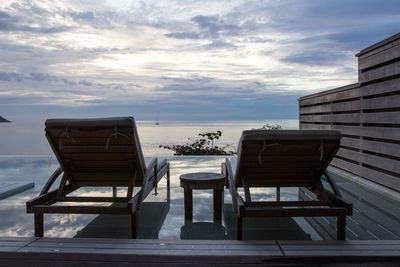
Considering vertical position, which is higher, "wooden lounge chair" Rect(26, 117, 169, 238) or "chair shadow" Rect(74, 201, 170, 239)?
"wooden lounge chair" Rect(26, 117, 169, 238)

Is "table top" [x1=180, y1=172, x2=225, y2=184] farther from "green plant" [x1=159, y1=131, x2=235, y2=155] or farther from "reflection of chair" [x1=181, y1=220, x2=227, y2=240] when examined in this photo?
"green plant" [x1=159, y1=131, x2=235, y2=155]

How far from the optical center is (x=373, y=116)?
448 centimetres

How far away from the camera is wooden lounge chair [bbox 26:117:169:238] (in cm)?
249

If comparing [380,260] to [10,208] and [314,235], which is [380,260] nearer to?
[314,235]

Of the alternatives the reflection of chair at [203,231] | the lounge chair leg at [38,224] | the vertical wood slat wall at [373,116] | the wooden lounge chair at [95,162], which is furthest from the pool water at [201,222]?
the vertical wood slat wall at [373,116]

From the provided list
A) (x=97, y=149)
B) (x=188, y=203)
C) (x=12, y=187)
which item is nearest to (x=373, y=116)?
(x=188, y=203)

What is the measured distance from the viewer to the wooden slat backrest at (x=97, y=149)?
8.29ft

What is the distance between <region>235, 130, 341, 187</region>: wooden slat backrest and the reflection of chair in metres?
0.46

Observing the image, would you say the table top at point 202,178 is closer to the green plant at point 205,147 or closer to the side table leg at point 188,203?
the side table leg at point 188,203

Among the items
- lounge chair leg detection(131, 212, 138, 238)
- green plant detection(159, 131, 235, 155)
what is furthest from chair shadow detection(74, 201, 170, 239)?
green plant detection(159, 131, 235, 155)

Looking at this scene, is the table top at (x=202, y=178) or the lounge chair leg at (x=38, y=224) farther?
the table top at (x=202, y=178)

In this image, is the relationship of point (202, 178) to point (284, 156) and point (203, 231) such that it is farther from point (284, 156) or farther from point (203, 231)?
point (284, 156)

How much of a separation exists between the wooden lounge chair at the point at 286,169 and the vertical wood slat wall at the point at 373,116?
174cm

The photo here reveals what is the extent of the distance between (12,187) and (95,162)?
202 centimetres
